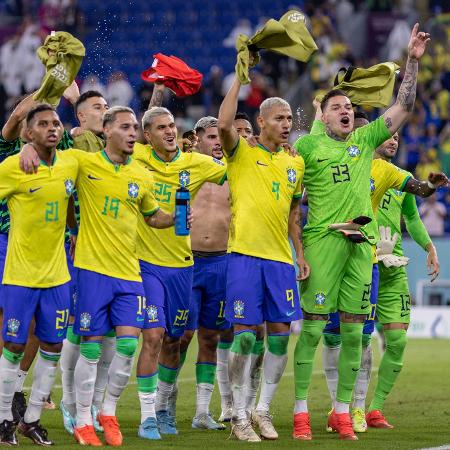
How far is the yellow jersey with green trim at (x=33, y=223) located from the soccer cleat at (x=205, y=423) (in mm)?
2219

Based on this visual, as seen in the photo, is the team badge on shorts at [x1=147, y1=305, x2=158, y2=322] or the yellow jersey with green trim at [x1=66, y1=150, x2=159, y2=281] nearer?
the yellow jersey with green trim at [x1=66, y1=150, x2=159, y2=281]

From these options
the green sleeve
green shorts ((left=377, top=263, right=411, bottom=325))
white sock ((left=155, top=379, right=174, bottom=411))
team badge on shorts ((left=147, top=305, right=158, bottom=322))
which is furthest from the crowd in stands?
team badge on shorts ((left=147, top=305, right=158, bottom=322))

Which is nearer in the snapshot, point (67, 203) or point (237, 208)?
point (67, 203)

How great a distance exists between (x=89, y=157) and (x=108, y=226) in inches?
20.8

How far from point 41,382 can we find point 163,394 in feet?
5.23

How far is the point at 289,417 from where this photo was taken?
10.9m

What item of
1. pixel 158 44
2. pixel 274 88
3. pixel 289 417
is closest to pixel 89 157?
pixel 289 417

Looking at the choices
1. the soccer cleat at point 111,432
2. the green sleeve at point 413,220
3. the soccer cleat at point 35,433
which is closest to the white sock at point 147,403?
the soccer cleat at point 111,432

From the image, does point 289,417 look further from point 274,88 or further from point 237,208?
point 274,88

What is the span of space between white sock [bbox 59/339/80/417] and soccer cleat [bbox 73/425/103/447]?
934 mm

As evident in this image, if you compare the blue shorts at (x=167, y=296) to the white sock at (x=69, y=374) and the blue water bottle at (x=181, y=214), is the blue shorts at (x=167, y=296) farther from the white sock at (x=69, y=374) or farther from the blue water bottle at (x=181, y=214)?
the blue water bottle at (x=181, y=214)

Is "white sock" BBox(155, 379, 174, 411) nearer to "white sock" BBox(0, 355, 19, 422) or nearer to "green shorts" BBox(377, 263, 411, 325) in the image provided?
"white sock" BBox(0, 355, 19, 422)

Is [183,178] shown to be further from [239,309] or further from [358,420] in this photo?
[358,420]

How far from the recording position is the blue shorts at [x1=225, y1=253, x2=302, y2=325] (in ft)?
30.4
